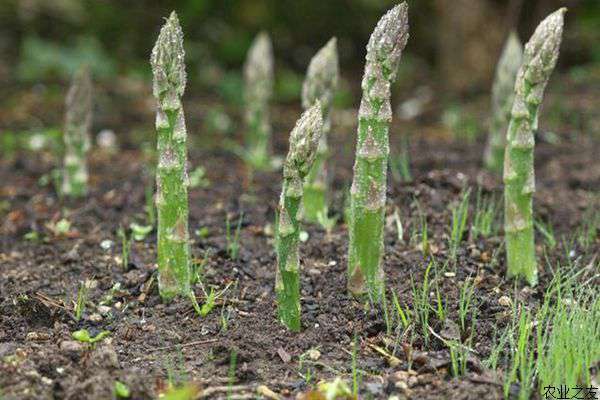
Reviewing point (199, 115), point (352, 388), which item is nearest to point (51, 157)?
point (199, 115)

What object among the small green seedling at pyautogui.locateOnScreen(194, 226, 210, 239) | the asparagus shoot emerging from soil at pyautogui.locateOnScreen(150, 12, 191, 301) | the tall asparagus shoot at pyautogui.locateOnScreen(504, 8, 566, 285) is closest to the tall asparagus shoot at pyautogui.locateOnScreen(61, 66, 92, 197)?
the small green seedling at pyautogui.locateOnScreen(194, 226, 210, 239)

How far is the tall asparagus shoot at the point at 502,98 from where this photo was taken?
682 cm

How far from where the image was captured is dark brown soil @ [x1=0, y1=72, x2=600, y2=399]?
388 cm

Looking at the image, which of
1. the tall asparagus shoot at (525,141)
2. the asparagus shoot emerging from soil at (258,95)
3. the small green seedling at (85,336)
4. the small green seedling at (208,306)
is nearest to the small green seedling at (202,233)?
the small green seedling at (208,306)

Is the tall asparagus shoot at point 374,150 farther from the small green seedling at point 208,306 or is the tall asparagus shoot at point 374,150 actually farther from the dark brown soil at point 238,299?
the small green seedling at point 208,306

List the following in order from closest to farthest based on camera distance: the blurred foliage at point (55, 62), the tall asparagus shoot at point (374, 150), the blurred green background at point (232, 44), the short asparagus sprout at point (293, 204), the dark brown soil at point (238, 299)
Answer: the dark brown soil at point (238, 299)
the short asparagus sprout at point (293, 204)
the tall asparagus shoot at point (374, 150)
the blurred green background at point (232, 44)
the blurred foliage at point (55, 62)

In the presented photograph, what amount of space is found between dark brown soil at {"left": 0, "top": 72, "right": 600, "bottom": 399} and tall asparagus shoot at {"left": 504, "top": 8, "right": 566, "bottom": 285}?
149 millimetres

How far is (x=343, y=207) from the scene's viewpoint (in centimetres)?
586

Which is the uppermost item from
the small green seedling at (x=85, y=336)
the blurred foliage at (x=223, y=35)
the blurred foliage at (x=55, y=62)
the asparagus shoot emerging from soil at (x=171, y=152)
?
the blurred foliage at (x=223, y=35)

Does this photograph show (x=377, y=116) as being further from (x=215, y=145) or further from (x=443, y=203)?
(x=215, y=145)

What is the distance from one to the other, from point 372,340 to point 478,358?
504 millimetres

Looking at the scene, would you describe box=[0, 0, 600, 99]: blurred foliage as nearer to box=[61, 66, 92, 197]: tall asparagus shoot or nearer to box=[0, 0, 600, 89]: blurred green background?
box=[0, 0, 600, 89]: blurred green background

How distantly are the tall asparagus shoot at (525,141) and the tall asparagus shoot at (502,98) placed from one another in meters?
2.04

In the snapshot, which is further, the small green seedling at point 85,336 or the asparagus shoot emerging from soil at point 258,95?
the asparagus shoot emerging from soil at point 258,95
